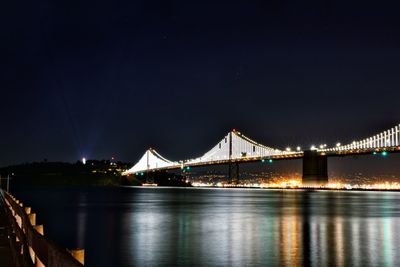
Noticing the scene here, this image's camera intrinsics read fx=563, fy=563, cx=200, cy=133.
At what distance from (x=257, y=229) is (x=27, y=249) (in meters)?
22.2

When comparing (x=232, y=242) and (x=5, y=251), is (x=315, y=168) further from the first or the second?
(x=5, y=251)

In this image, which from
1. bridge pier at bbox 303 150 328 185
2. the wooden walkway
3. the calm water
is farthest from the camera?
bridge pier at bbox 303 150 328 185

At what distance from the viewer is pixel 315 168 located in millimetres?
101500

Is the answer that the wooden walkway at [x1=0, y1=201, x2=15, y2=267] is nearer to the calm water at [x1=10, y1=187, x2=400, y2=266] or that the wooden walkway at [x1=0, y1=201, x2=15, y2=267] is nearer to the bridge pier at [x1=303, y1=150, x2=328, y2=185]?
the calm water at [x1=10, y1=187, x2=400, y2=266]

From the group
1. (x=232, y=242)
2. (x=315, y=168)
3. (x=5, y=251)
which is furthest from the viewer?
(x=315, y=168)

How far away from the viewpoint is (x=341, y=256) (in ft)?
56.6

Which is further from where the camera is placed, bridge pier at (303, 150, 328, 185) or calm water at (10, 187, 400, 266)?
bridge pier at (303, 150, 328, 185)

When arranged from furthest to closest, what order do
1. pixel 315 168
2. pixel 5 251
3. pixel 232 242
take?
pixel 315 168
pixel 232 242
pixel 5 251

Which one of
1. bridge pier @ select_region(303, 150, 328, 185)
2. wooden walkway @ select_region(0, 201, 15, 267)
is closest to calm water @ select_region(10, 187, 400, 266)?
wooden walkway @ select_region(0, 201, 15, 267)

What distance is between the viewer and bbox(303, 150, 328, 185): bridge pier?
99.9m

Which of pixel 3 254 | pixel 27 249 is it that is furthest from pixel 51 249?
pixel 3 254

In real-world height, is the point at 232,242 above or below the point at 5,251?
below

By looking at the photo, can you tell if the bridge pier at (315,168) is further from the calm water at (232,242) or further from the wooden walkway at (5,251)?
the wooden walkway at (5,251)

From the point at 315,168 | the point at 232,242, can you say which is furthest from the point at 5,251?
the point at 315,168
